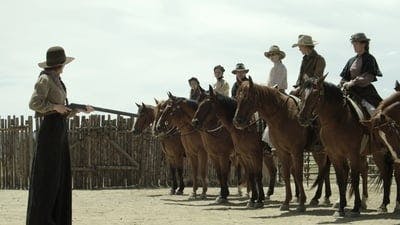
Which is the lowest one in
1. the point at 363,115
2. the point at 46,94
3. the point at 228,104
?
the point at 46,94

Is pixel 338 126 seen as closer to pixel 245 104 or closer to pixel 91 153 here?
pixel 245 104

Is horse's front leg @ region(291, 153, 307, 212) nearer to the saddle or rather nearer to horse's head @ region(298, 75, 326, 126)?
the saddle

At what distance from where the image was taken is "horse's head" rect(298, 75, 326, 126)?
1017 cm

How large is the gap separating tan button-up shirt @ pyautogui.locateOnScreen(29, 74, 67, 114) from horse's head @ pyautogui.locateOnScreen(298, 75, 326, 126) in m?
4.40

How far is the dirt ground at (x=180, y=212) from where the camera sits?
1002 cm

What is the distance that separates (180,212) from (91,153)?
837 cm

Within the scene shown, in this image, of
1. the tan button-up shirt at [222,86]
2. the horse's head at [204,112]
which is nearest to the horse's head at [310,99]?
the horse's head at [204,112]

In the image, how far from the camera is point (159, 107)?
15.8 metres

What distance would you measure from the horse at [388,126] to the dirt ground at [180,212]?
1030 millimetres

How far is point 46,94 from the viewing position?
6.88 meters

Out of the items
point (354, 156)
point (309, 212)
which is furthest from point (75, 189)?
point (354, 156)

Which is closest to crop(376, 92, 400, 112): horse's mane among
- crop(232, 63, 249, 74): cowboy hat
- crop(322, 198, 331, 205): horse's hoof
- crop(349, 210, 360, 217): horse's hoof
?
crop(349, 210, 360, 217): horse's hoof

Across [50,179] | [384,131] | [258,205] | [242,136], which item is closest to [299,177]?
[258,205]

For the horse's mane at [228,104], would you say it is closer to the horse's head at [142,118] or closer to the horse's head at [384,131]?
the horse's head at [384,131]
